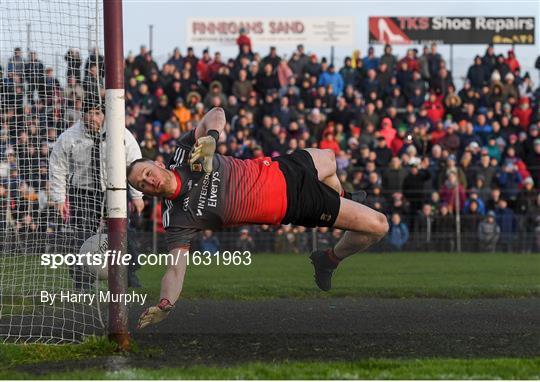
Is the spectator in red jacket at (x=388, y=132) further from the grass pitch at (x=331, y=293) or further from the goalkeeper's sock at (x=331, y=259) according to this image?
the goalkeeper's sock at (x=331, y=259)

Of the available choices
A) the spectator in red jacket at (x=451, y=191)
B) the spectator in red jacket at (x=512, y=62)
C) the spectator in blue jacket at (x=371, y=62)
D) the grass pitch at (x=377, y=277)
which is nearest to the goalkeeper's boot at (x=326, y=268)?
the grass pitch at (x=377, y=277)

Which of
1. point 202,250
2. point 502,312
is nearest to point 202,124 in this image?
point 502,312

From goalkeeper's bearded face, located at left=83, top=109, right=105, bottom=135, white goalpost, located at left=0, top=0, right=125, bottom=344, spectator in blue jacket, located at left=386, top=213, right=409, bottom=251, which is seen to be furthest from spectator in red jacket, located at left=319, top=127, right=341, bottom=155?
goalkeeper's bearded face, located at left=83, top=109, right=105, bottom=135

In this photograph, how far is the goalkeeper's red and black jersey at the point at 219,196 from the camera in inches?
340

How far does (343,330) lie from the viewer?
943 cm

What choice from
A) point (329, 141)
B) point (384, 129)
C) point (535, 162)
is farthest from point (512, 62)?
point (329, 141)

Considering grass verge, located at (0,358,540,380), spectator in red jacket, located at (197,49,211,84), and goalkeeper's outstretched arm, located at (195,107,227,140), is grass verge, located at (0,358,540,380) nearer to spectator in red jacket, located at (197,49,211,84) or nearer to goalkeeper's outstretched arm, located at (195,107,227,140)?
goalkeeper's outstretched arm, located at (195,107,227,140)

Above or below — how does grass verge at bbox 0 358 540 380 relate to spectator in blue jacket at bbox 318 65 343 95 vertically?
below

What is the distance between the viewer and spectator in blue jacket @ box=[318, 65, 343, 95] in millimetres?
26078

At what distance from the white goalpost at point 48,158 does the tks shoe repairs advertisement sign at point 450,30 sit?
25573 millimetres

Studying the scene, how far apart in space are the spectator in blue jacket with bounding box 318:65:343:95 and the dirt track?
→ 1423 cm

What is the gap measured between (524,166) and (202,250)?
24.5 feet

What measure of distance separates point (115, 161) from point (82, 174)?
1.94 metres

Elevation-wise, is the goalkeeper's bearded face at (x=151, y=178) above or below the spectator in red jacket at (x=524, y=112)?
below
